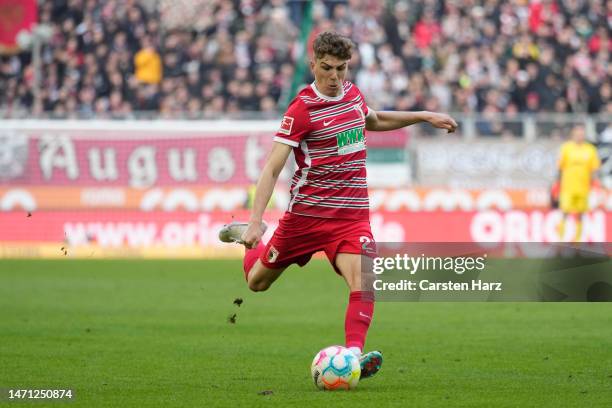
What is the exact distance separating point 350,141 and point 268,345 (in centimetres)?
330

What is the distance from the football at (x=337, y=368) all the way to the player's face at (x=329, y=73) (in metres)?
1.69

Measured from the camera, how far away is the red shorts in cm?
833

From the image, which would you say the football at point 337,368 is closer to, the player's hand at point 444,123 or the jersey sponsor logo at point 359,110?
the jersey sponsor logo at point 359,110

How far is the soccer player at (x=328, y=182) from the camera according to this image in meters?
8.03

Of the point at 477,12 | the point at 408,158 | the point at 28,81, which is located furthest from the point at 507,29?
the point at 28,81

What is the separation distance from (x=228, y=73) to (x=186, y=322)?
533 inches

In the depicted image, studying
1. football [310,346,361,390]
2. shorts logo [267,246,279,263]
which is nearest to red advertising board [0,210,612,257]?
shorts logo [267,246,279,263]

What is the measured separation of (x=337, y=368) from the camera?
26.2 feet

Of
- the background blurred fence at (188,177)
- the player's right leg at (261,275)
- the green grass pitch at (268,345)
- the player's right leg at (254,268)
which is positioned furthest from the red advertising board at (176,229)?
the player's right leg at (261,275)

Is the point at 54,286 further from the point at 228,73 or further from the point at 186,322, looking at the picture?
the point at 228,73

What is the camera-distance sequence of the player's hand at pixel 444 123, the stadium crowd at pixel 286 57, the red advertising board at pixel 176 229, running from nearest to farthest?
1. the player's hand at pixel 444 123
2. the red advertising board at pixel 176 229
3. the stadium crowd at pixel 286 57

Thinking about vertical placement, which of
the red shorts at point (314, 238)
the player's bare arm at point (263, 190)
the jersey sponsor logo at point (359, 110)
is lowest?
the red shorts at point (314, 238)

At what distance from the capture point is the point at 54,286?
17469 mm

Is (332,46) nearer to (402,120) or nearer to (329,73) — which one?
(329,73)
